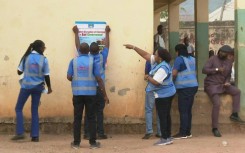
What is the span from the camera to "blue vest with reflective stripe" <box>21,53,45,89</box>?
25.8 feet

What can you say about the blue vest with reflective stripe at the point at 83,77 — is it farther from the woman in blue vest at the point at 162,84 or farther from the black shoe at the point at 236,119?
the black shoe at the point at 236,119

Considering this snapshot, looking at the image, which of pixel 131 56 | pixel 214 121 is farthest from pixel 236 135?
pixel 131 56

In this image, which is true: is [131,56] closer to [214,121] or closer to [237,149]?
[214,121]

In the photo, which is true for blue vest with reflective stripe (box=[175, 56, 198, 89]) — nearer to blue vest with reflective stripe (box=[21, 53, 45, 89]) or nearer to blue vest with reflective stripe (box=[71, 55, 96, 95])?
blue vest with reflective stripe (box=[71, 55, 96, 95])

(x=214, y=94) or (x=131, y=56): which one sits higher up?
(x=131, y=56)

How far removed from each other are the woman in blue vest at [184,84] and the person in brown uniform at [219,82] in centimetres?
43

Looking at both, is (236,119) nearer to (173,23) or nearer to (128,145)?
(128,145)

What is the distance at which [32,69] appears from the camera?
7.87m

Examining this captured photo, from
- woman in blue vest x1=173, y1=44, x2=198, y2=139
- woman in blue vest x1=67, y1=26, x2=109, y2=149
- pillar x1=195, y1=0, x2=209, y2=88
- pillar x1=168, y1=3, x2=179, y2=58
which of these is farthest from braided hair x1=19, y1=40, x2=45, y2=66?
pillar x1=168, y1=3, x2=179, y2=58

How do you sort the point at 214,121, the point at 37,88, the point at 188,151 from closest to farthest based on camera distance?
the point at 188,151
the point at 37,88
the point at 214,121

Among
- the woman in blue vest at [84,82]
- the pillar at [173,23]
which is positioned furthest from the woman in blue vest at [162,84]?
the pillar at [173,23]

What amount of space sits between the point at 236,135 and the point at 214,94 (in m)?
0.90

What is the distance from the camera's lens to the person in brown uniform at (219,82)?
8688mm

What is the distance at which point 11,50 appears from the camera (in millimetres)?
8727
